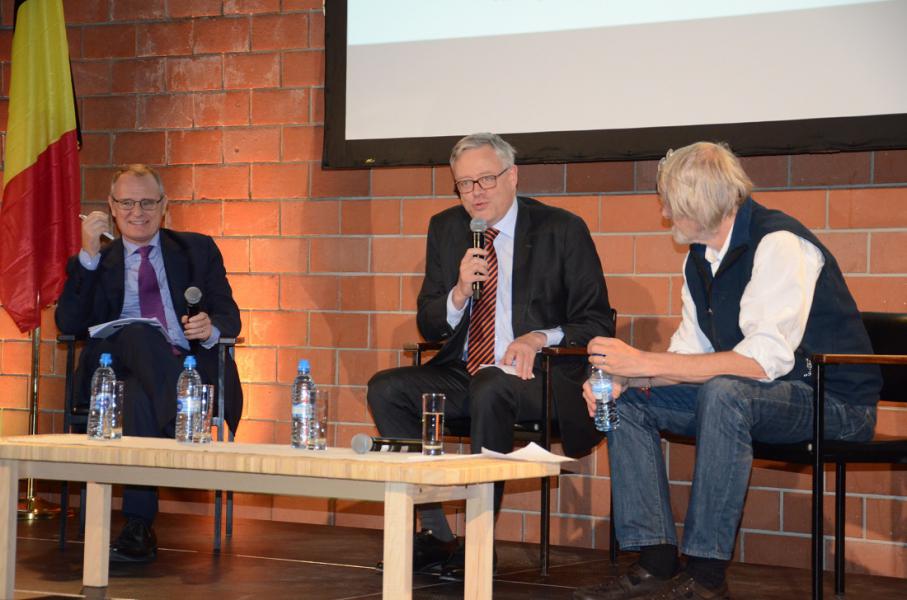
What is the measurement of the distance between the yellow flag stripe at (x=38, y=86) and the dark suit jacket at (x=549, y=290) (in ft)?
5.99

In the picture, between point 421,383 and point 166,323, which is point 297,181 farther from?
point 421,383

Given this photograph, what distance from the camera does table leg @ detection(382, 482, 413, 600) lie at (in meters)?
2.29

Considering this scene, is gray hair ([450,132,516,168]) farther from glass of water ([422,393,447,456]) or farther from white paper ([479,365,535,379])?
glass of water ([422,393,447,456])

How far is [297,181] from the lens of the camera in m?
4.50

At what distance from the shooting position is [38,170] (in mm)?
4453

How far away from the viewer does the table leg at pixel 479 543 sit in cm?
262

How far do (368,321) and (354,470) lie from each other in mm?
2079

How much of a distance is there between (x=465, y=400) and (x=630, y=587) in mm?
932

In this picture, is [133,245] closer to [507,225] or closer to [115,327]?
[115,327]

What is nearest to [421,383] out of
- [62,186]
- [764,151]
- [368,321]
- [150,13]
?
[368,321]

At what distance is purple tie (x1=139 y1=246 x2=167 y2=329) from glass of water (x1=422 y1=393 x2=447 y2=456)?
62.0 inches

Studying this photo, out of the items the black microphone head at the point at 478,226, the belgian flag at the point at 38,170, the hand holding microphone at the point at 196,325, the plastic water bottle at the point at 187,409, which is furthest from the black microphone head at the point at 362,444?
the belgian flag at the point at 38,170

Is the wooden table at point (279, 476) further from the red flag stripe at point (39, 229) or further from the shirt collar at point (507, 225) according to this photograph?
the red flag stripe at point (39, 229)

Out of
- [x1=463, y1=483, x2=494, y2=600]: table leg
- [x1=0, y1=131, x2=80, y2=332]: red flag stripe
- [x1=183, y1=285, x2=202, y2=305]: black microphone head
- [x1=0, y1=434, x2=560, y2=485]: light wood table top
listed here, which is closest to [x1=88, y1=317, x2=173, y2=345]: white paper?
[x1=183, y1=285, x2=202, y2=305]: black microphone head
